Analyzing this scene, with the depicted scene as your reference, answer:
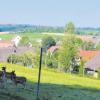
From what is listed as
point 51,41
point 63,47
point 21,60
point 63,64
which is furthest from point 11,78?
point 51,41

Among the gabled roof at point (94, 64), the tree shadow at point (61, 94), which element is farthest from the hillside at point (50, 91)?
the gabled roof at point (94, 64)

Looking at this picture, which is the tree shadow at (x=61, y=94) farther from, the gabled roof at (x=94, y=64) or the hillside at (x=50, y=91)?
the gabled roof at (x=94, y=64)

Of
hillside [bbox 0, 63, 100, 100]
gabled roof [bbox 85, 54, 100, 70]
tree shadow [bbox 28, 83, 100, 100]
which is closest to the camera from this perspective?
hillside [bbox 0, 63, 100, 100]

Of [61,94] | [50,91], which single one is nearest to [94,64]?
[50,91]

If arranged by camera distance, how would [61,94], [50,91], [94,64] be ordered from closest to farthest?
[61,94]
[50,91]
[94,64]

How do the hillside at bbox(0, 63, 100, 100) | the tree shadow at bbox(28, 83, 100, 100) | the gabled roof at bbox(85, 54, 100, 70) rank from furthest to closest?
the gabled roof at bbox(85, 54, 100, 70), the tree shadow at bbox(28, 83, 100, 100), the hillside at bbox(0, 63, 100, 100)

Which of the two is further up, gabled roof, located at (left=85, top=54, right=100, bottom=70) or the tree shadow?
the tree shadow

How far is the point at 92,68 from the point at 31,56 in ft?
44.9

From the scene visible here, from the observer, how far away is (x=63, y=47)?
75.8m

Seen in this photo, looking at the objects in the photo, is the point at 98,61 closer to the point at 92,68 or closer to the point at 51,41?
the point at 92,68

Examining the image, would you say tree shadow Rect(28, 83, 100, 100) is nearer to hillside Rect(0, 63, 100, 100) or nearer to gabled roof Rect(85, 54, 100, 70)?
hillside Rect(0, 63, 100, 100)

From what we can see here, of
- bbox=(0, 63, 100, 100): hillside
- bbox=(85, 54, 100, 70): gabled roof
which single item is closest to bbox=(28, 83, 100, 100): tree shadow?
bbox=(0, 63, 100, 100): hillside

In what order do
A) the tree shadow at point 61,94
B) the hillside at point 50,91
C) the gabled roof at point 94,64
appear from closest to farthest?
the hillside at point 50,91 < the tree shadow at point 61,94 < the gabled roof at point 94,64

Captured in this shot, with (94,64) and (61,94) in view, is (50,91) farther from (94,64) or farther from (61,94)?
(94,64)
